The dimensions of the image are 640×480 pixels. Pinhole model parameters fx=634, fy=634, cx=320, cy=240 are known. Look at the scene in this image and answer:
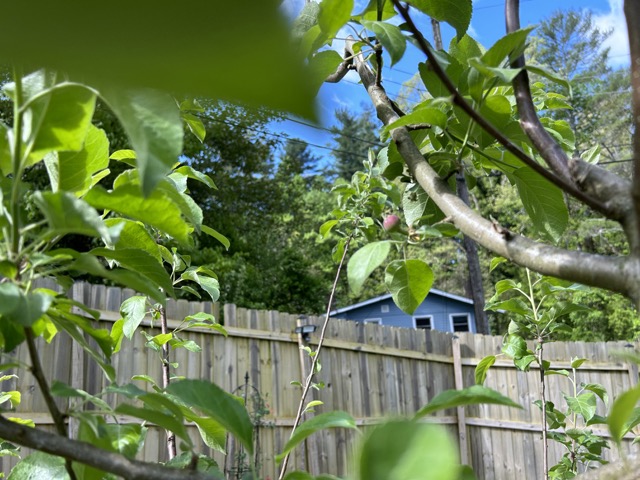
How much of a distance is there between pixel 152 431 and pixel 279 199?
11012 mm

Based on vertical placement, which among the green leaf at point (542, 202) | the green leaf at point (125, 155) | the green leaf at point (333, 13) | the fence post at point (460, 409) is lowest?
the fence post at point (460, 409)

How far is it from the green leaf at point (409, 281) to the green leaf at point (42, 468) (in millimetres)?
337

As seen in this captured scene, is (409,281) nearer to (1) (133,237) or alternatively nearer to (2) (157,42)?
(1) (133,237)

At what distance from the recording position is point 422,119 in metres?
0.61

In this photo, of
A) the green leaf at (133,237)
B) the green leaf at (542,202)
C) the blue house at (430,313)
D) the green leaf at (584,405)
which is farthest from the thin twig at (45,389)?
the blue house at (430,313)

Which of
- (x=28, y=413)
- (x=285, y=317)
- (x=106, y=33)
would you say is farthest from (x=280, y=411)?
(x=106, y=33)

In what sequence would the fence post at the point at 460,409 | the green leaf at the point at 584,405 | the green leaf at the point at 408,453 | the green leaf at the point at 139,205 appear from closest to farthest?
the green leaf at the point at 408,453
the green leaf at the point at 139,205
the green leaf at the point at 584,405
the fence post at the point at 460,409

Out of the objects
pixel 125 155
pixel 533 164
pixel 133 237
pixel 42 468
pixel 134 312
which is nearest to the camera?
pixel 533 164

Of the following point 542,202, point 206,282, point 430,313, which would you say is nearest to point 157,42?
point 542,202

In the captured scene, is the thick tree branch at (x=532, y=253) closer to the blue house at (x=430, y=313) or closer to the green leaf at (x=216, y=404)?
the green leaf at (x=216, y=404)

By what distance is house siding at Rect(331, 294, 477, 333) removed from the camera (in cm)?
1398

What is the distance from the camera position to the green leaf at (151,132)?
27cm

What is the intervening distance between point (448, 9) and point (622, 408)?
1.27ft

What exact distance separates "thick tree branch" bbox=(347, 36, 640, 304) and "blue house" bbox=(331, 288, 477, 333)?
13.1 m
